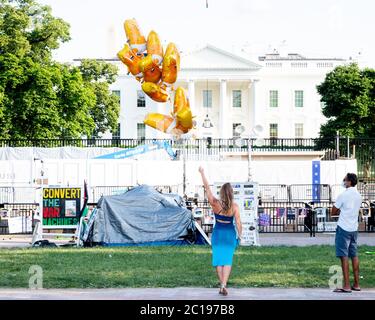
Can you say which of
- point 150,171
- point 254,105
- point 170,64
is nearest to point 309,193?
point 150,171

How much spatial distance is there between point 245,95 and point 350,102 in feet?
97.3

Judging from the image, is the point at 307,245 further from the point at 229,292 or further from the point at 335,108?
the point at 335,108

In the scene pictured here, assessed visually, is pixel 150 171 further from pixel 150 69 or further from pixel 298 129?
pixel 298 129

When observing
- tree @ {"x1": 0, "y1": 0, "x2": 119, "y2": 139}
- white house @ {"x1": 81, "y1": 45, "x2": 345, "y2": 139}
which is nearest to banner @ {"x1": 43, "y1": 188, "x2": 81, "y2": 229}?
tree @ {"x1": 0, "y1": 0, "x2": 119, "y2": 139}

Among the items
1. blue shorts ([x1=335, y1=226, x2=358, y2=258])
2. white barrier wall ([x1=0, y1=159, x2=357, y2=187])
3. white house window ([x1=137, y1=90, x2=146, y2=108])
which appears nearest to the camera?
blue shorts ([x1=335, y1=226, x2=358, y2=258])

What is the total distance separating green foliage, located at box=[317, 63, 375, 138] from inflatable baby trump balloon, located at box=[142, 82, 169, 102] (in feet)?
116

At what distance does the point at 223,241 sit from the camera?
11.0 m

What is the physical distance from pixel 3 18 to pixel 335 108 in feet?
86.3

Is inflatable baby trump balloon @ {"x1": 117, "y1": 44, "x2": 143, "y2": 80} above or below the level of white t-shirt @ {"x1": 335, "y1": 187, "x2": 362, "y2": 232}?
above

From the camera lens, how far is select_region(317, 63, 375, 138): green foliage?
54.7m

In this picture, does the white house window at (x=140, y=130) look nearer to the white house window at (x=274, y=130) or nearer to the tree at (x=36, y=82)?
the white house window at (x=274, y=130)

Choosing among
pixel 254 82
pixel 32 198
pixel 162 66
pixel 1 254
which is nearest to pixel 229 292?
pixel 1 254

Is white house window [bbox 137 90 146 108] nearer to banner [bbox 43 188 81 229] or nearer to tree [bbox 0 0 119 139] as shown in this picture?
tree [bbox 0 0 119 139]

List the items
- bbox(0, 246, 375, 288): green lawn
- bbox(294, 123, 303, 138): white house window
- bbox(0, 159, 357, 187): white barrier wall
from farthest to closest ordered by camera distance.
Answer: bbox(294, 123, 303, 138): white house window, bbox(0, 159, 357, 187): white barrier wall, bbox(0, 246, 375, 288): green lawn
